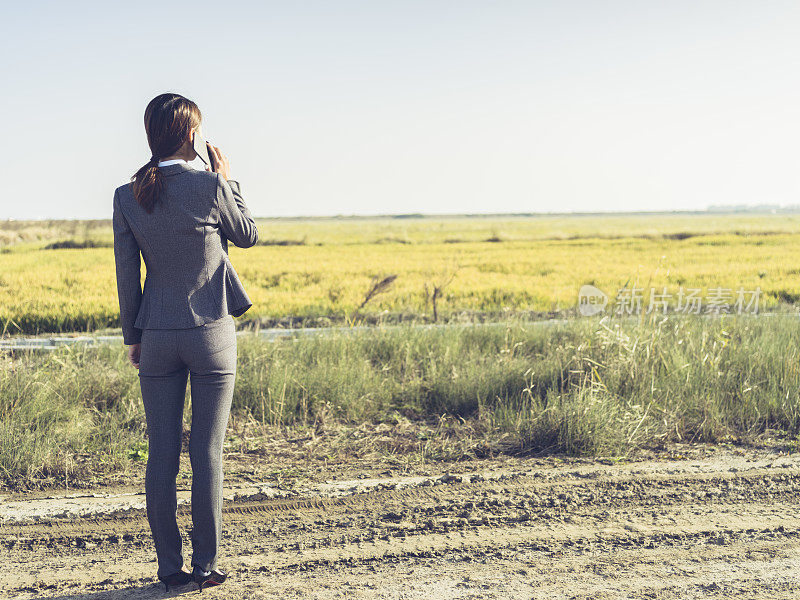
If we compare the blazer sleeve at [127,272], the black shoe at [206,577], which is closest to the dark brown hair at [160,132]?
the blazer sleeve at [127,272]

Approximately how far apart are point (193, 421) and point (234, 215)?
3.11 feet

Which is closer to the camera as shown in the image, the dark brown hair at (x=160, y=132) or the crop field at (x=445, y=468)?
the dark brown hair at (x=160, y=132)

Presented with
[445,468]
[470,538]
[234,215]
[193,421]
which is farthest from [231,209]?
[445,468]

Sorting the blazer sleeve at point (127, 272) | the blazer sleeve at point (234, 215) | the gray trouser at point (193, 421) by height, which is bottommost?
A: the gray trouser at point (193, 421)

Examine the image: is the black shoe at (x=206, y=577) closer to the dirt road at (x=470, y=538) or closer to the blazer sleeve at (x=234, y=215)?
the dirt road at (x=470, y=538)

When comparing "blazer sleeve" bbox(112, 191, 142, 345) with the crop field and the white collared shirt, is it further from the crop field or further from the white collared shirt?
the crop field

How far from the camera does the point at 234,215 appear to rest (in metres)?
2.99

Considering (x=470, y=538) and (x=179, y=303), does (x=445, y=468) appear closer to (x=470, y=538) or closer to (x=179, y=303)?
(x=470, y=538)

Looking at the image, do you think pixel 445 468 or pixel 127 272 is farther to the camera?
pixel 445 468

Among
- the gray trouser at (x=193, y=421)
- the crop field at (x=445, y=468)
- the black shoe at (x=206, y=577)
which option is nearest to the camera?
the gray trouser at (x=193, y=421)

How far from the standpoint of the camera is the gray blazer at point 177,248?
288cm

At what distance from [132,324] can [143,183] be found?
63 cm

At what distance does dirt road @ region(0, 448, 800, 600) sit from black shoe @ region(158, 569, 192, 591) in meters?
0.05

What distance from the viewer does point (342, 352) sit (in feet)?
22.6
